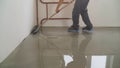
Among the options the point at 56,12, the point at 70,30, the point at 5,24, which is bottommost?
the point at 70,30

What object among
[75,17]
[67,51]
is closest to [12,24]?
[67,51]

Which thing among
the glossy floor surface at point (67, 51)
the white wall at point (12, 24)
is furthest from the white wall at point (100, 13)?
the white wall at point (12, 24)

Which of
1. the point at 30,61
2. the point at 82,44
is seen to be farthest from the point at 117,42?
the point at 30,61

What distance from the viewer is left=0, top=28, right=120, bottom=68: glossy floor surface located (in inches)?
88.7

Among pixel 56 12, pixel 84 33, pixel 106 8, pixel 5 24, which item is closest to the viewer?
Answer: pixel 5 24

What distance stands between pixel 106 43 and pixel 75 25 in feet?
2.88

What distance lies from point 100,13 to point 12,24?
2194mm

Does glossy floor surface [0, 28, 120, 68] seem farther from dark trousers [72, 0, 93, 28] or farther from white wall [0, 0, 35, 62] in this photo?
dark trousers [72, 0, 93, 28]

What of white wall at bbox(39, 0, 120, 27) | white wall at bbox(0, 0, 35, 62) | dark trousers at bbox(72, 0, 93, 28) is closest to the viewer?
white wall at bbox(0, 0, 35, 62)

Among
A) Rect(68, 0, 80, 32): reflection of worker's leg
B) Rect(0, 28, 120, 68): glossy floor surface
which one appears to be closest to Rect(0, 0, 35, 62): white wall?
Rect(0, 28, 120, 68): glossy floor surface

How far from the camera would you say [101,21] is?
4.21 metres

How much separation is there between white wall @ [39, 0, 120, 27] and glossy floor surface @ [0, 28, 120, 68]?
0.55 meters

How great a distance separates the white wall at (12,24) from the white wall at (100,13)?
102 centimetres

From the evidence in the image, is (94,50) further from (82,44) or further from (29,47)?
(29,47)
